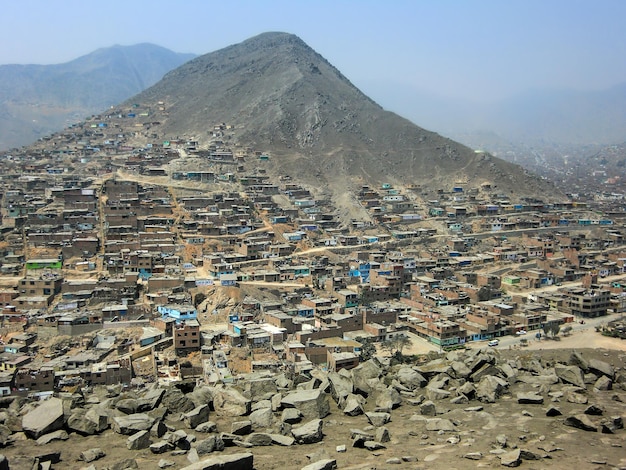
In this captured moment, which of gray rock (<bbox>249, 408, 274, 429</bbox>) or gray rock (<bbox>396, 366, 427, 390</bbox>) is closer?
gray rock (<bbox>249, 408, 274, 429</bbox>)

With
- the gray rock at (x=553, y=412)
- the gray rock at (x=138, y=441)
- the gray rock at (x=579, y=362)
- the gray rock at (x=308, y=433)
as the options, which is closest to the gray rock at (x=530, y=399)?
the gray rock at (x=553, y=412)

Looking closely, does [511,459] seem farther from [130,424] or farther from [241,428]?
[130,424]

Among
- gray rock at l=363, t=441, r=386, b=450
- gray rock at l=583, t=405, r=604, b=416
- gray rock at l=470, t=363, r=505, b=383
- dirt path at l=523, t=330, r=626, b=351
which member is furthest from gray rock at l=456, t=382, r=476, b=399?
dirt path at l=523, t=330, r=626, b=351

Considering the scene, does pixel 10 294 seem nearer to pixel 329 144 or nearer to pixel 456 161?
pixel 329 144

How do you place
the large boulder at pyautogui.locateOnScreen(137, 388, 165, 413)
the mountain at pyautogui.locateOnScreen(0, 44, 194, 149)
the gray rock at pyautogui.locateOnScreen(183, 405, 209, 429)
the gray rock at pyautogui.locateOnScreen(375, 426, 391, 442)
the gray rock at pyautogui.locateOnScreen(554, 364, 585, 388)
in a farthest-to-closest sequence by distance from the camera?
the mountain at pyautogui.locateOnScreen(0, 44, 194, 149) → the gray rock at pyautogui.locateOnScreen(554, 364, 585, 388) → the large boulder at pyautogui.locateOnScreen(137, 388, 165, 413) → the gray rock at pyautogui.locateOnScreen(183, 405, 209, 429) → the gray rock at pyautogui.locateOnScreen(375, 426, 391, 442)

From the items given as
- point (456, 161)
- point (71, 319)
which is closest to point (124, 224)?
point (71, 319)

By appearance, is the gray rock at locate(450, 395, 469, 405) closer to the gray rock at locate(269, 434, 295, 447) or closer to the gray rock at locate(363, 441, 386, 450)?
the gray rock at locate(363, 441, 386, 450)

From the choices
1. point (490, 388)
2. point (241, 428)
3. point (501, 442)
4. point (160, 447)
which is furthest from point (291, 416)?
point (490, 388)
